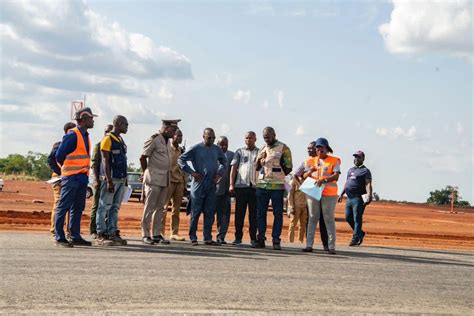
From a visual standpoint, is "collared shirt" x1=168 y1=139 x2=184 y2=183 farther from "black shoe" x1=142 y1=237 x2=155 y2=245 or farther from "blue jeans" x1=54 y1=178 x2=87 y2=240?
"blue jeans" x1=54 y1=178 x2=87 y2=240

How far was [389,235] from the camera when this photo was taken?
25062 millimetres

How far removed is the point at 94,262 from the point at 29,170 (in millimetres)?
125718

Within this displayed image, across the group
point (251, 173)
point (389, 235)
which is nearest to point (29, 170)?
point (389, 235)

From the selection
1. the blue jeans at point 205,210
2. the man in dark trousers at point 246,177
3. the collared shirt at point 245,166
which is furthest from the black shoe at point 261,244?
the collared shirt at point 245,166

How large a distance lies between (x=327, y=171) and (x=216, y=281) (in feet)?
16.9

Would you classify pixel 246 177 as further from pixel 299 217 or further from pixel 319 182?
pixel 299 217

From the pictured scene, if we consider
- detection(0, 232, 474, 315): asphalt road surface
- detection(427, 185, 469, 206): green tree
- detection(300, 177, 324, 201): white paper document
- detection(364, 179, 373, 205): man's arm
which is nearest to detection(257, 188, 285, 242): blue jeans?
Result: detection(300, 177, 324, 201): white paper document

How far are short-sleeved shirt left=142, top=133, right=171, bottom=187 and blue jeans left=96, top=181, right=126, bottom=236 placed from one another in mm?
580

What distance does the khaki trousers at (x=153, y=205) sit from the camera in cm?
1399

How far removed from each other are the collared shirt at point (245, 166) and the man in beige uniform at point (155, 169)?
1.39 m

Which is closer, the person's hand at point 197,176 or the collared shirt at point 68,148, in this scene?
the collared shirt at point 68,148

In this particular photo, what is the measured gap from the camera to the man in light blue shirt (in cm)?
1446

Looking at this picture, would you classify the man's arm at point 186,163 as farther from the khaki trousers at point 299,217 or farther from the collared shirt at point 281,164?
the khaki trousers at point 299,217

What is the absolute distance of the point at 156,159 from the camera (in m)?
13.9
